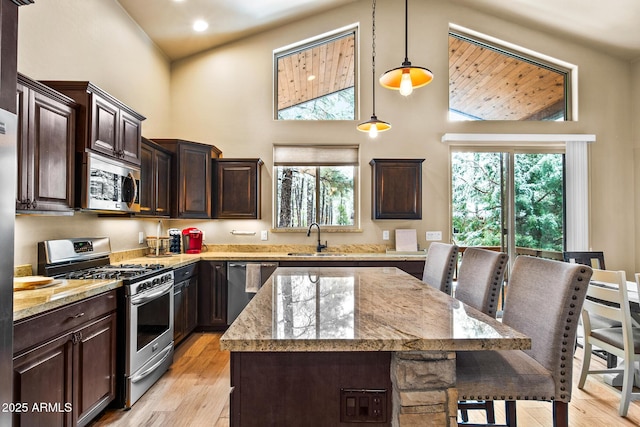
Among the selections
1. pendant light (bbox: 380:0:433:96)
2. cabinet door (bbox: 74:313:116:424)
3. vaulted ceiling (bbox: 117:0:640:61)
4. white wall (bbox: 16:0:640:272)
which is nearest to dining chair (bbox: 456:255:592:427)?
pendant light (bbox: 380:0:433:96)

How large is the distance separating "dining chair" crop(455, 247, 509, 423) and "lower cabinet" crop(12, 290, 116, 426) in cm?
201

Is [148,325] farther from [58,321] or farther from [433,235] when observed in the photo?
[433,235]

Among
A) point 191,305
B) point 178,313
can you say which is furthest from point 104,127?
point 191,305

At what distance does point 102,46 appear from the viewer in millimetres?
3174

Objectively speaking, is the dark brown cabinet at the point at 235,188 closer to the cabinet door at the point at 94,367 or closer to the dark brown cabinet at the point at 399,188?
the dark brown cabinet at the point at 399,188

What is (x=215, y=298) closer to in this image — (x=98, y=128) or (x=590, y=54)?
(x=98, y=128)

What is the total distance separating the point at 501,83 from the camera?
4758 millimetres

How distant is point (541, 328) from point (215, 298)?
128 inches

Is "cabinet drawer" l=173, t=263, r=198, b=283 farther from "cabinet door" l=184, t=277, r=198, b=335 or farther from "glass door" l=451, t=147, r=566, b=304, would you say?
"glass door" l=451, t=147, r=566, b=304

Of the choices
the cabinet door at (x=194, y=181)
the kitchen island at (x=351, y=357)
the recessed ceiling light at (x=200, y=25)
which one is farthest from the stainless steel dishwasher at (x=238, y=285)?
the recessed ceiling light at (x=200, y=25)

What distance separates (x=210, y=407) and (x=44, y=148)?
194 centimetres

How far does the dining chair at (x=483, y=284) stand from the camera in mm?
1849

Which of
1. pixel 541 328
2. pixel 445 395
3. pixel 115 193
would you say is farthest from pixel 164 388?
pixel 541 328

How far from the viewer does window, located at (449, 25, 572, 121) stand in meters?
4.67
